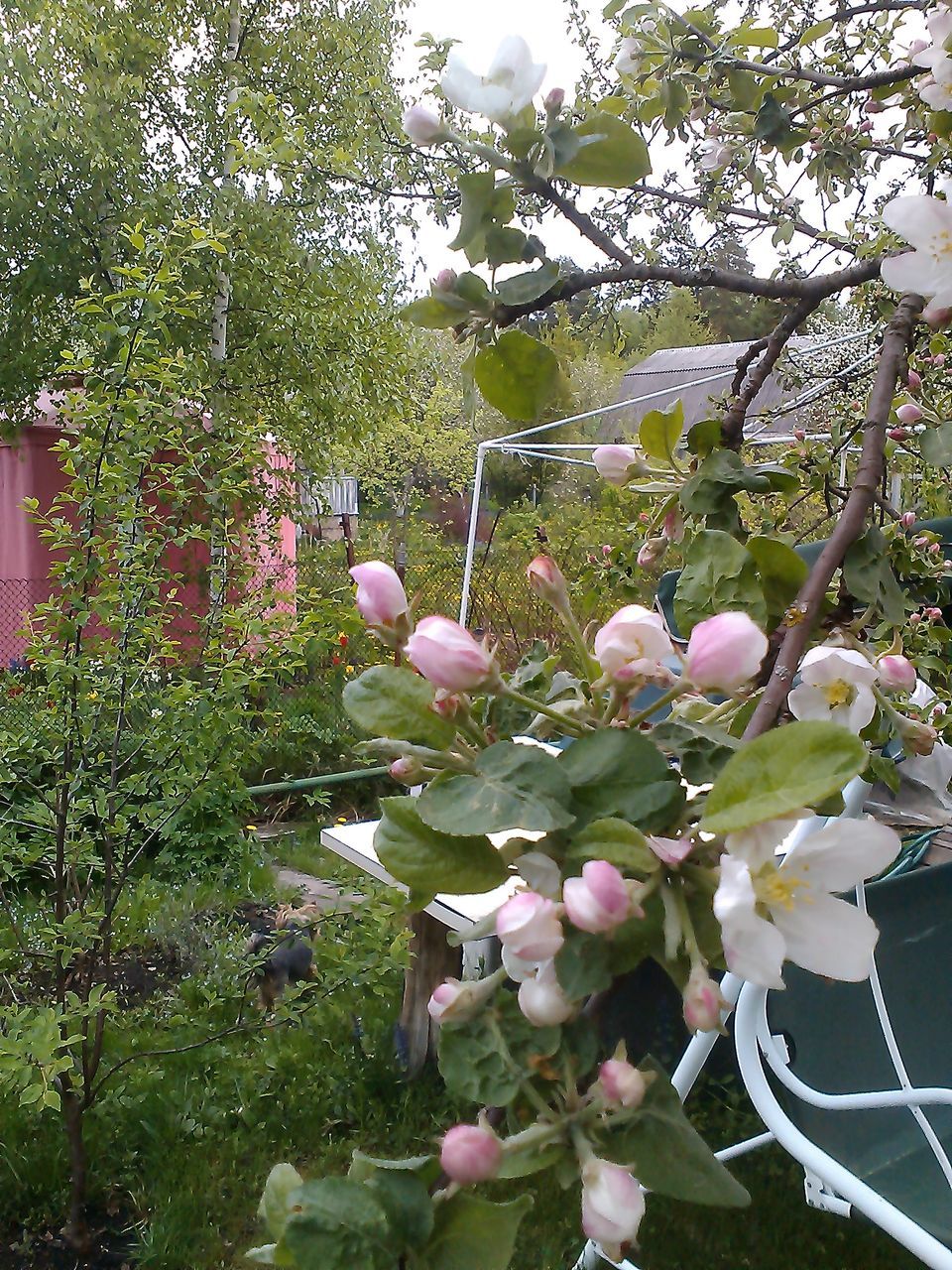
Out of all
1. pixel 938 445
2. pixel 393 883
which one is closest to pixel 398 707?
pixel 938 445

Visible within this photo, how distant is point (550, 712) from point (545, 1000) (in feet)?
0.38

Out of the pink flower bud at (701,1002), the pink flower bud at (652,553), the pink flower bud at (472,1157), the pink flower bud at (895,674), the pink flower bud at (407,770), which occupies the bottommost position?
the pink flower bud at (472,1157)

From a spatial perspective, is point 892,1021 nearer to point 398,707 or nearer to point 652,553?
point 652,553

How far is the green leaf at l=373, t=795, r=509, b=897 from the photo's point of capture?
40cm

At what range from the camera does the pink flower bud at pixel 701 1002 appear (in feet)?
1.14

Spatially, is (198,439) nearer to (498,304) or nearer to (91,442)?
(91,442)

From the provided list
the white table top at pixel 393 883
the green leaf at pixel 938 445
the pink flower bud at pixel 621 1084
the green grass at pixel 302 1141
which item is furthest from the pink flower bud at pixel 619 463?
the green grass at pixel 302 1141

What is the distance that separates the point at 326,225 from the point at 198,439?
452 centimetres

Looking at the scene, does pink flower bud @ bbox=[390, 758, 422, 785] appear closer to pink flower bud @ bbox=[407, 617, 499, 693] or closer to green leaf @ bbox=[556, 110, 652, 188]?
pink flower bud @ bbox=[407, 617, 499, 693]

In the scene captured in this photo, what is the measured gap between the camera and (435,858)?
0.40 metres

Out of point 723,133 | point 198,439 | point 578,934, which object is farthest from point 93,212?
point 578,934

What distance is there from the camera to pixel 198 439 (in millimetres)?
2168

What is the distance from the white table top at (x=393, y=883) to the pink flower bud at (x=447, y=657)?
147 centimetres

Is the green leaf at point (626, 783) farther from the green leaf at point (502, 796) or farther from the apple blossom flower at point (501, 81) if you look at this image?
the apple blossom flower at point (501, 81)
